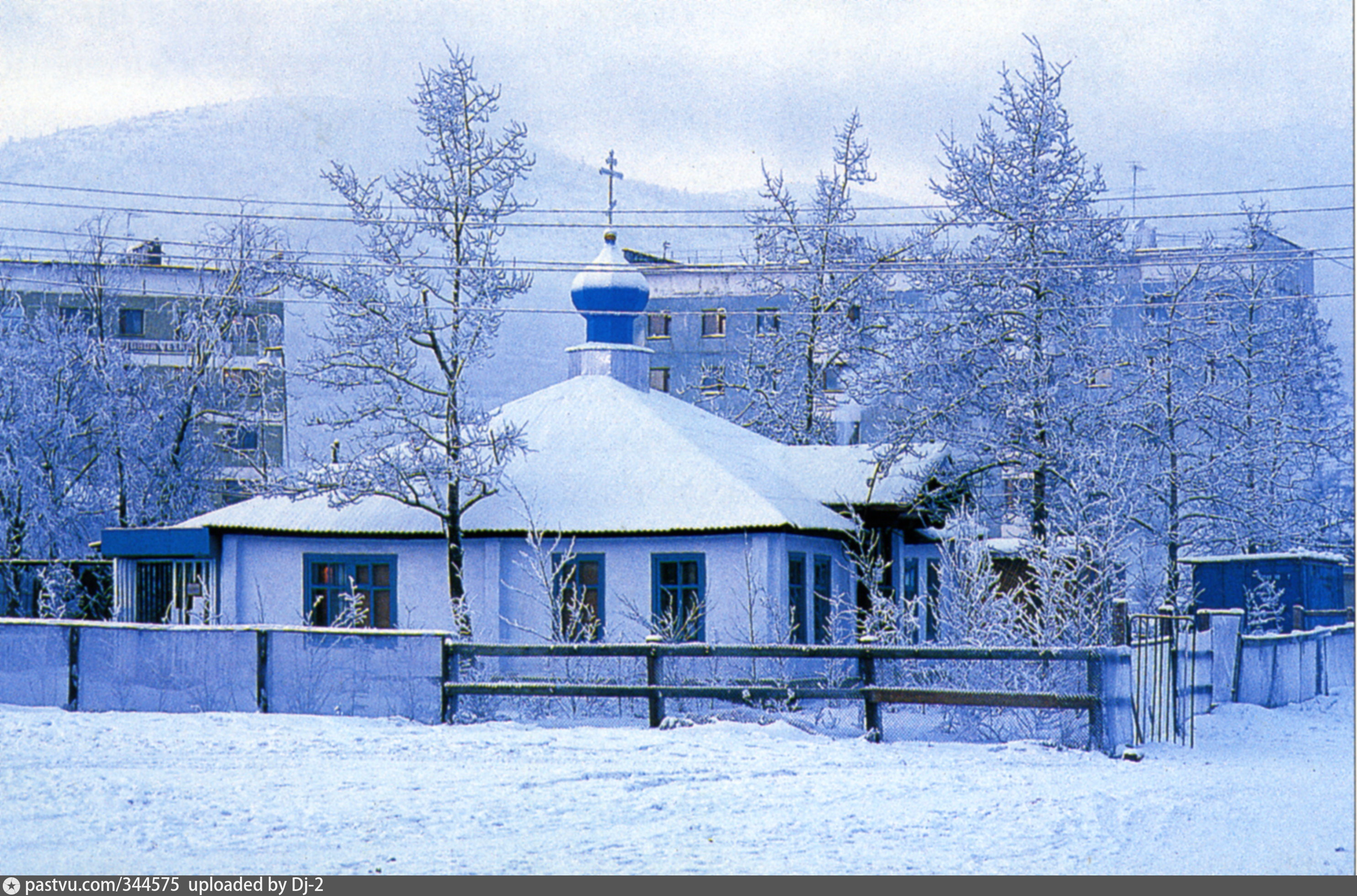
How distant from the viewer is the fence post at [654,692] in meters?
18.3

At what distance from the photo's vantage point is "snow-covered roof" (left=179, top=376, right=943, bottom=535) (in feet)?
81.5

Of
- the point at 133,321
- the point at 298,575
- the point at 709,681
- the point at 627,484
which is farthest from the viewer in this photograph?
the point at 133,321

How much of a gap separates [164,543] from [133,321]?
1501 inches

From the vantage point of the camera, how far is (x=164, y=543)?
26.0 meters

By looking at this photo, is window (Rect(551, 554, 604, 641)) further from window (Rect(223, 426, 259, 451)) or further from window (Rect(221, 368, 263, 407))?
window (Rect(223, 426, 259, 451))

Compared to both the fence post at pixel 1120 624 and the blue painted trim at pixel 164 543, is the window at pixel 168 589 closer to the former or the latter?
the blue painted trim at pixel 164 543

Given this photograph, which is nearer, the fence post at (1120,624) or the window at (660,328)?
the fence post at (1120,624)

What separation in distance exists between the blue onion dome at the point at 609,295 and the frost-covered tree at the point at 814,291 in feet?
33.3

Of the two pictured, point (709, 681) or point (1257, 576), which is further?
point (1257, 576)

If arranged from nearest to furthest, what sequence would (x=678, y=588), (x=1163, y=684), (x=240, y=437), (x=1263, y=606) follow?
(x=1163, y=684) → (x=678, y=588) → (x=1263, y=606) → (x=240, y=437)

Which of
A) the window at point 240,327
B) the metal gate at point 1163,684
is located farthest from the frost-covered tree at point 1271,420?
the window at point 240,327

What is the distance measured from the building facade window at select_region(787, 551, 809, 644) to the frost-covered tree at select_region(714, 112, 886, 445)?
1501cm

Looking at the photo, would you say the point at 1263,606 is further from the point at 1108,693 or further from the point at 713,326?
the point at 713,326

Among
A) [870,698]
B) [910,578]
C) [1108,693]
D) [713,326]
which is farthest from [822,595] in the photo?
[713,326]
